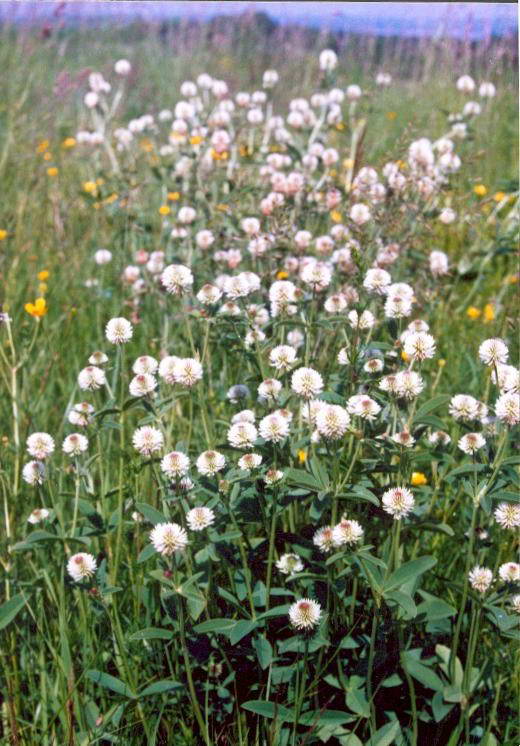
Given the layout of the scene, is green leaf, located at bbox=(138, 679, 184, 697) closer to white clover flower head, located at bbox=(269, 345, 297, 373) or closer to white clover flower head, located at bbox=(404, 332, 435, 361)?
white clover flower head, located at bbox=(269, 345, 297, 373)

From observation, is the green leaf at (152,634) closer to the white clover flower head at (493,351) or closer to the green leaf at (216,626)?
the green leaf at (216,626)

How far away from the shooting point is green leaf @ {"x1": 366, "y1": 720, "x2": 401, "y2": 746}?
143cm

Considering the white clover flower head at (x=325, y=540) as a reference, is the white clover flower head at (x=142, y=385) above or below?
above

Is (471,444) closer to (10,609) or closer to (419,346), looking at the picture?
(419,346)

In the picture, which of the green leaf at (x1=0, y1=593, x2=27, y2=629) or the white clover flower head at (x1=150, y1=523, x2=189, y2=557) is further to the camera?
the green leaf at (x1=0, y1=593, x2=27, y2=629)

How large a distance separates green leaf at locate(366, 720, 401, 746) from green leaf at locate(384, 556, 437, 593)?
241 mm

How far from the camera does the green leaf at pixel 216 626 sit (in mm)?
1402

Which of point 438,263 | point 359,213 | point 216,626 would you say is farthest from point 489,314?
point 216,626

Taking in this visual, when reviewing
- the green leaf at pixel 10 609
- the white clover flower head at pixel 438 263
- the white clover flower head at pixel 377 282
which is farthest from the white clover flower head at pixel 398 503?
the white clover flower head at pixel 438 263

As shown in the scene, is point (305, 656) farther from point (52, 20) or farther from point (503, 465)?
point (52, 20)

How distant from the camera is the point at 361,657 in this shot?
1518 millimetres

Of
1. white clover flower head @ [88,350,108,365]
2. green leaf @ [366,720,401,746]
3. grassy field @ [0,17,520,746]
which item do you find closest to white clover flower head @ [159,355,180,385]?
grassy field @ [0,17,520,746]

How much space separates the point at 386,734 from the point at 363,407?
21.4 inches

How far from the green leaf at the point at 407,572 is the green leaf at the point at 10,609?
2.15ft
